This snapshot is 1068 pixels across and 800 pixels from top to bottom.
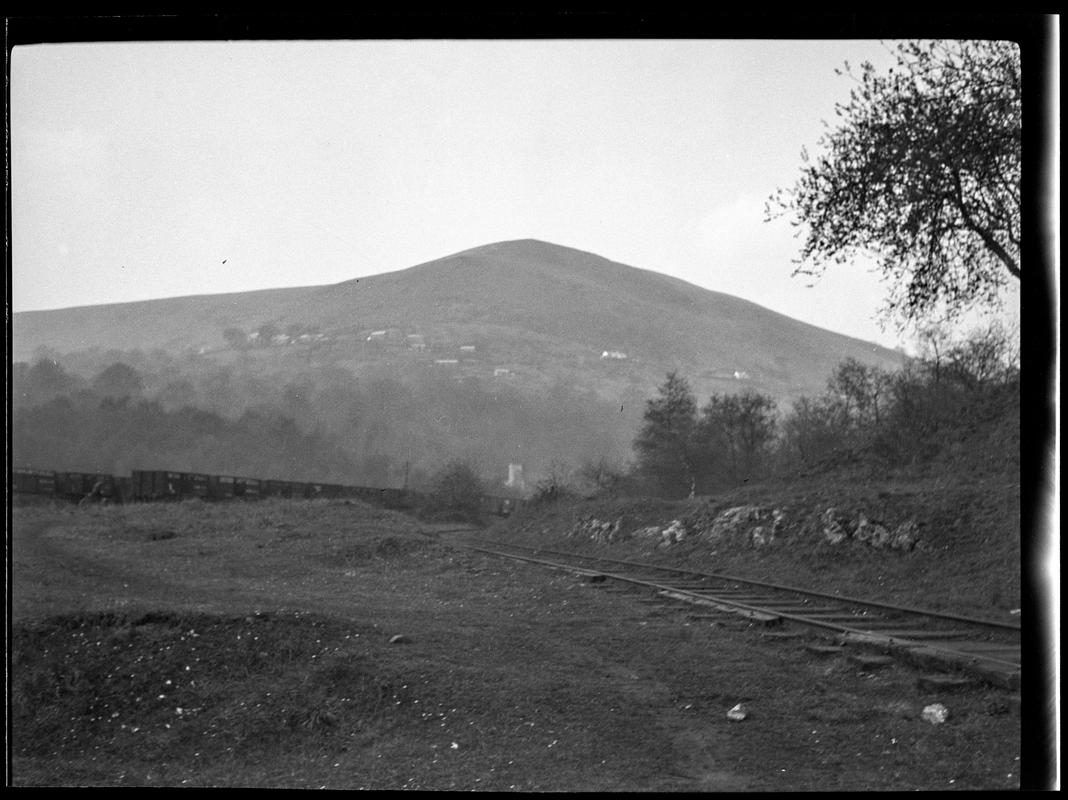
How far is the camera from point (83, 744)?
20.0 ft

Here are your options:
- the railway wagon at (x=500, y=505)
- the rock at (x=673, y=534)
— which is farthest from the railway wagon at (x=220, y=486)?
the rock at (x=673, y=534)

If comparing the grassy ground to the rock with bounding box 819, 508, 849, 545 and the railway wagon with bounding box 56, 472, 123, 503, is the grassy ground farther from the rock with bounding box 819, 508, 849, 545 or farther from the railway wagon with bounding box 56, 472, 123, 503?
the railway wagon with bounding box 56, 472, 123, 503

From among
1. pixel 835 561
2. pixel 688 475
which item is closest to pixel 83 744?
pixel 835 561

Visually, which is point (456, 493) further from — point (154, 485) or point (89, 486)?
point (89, 486)

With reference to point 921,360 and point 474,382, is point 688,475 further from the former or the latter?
point 921,360

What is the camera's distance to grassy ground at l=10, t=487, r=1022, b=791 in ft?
18.0

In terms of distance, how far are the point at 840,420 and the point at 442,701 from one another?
1049 centimetres

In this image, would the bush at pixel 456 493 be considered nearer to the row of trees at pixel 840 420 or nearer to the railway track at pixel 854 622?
the row of trees at pixel 840 420

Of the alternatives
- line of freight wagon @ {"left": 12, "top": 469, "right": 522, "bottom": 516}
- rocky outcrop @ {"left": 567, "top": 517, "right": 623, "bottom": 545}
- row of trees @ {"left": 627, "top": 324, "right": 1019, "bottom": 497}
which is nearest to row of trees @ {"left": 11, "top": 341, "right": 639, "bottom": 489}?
line of freight wagon @ {"left": 12, "top": 469, "right": 522, "bottom": 516}

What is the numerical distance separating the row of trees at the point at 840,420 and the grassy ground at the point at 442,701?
13.9ft

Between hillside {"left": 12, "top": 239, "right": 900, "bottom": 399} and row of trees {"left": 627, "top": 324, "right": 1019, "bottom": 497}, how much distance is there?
1.39 ft

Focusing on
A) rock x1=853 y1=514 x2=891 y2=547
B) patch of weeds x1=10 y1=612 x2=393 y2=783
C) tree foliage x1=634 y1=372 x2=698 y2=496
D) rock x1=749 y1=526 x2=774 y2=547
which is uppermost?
tree foliage x1=634 y1=372 x2=698 y2=496
